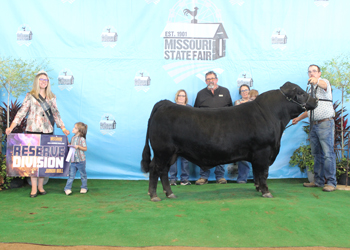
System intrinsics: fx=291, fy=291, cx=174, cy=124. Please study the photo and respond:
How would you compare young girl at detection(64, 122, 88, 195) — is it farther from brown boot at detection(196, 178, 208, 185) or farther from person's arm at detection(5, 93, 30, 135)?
brown boot at detection(196, 178, 208, 185)

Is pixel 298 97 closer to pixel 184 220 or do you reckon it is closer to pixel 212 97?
pixel 212 97

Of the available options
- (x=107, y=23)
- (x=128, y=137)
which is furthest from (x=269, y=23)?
(x=128, y=137)

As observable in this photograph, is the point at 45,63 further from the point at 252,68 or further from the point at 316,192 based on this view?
the point at 316,192

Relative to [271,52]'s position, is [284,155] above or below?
below

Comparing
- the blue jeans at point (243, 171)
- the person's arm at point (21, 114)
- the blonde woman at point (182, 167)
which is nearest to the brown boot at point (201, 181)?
the blonde woman at point (182, 167)

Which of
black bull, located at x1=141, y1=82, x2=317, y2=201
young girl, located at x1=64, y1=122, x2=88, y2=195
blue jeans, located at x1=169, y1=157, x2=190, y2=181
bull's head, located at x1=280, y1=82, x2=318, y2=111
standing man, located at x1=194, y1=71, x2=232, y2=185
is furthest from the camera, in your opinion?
blue jeans, located at x1=169, y1=157, x2=190, y2=181

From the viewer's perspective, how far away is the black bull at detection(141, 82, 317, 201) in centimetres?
340

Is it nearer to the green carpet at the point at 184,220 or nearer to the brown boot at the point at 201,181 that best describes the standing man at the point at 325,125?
the green carpet at the point at 184,220

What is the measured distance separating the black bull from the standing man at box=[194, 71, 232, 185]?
1.06 meters

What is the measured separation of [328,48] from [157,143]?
367 cm

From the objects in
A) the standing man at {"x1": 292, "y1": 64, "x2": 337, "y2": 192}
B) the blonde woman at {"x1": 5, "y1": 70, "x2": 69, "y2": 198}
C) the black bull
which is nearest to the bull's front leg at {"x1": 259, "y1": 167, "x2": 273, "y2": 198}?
the black bull

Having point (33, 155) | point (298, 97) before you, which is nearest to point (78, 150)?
point (33, 155)

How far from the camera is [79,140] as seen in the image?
13.6ft

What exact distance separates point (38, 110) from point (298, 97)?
133 inches
